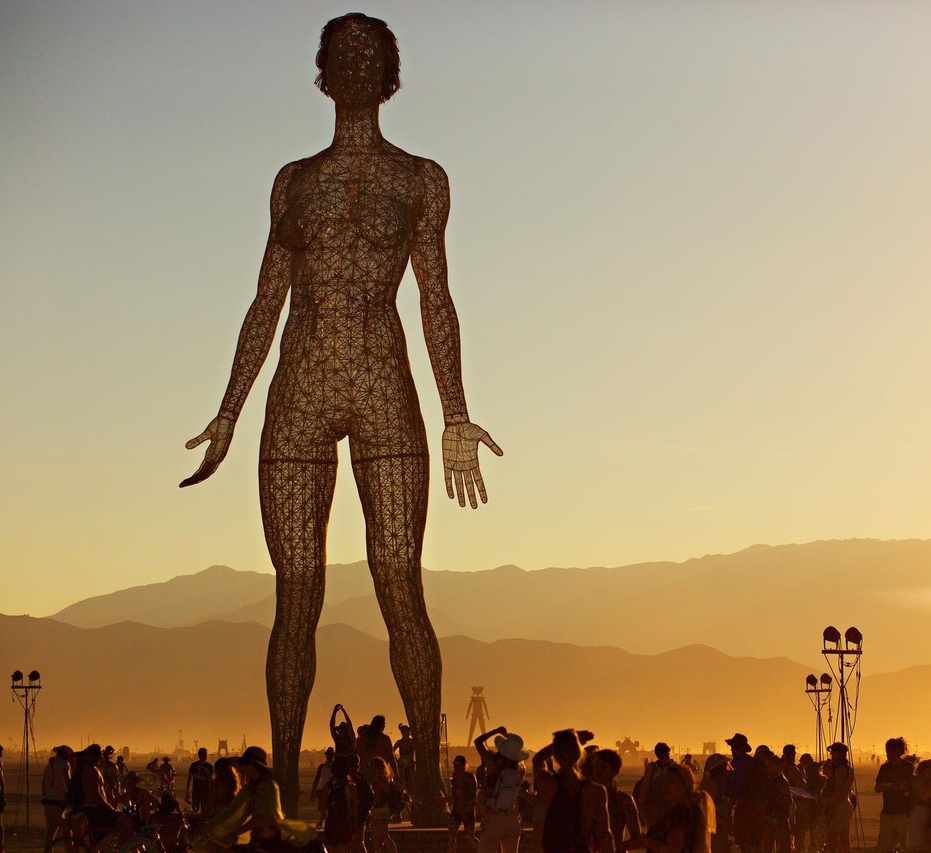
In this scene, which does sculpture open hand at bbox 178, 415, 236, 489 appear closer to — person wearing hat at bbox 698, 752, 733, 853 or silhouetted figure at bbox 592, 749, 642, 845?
person wearing hat at bbox 698, 752, 733, 853

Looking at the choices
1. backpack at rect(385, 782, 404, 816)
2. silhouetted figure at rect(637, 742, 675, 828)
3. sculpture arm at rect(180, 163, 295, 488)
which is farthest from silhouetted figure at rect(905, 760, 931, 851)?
sculpture arm at rect(180, 163, 295, 488)

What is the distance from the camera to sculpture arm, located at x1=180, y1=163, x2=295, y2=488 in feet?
51.7

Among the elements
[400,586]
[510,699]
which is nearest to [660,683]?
[510,699]

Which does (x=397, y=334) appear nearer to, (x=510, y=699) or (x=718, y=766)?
(x=718, y=766)

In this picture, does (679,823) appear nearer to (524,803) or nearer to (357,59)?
(524,803)

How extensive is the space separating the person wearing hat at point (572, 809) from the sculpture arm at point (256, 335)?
7.99 metres

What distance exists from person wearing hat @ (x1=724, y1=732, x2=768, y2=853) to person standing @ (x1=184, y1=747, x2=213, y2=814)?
4313 millimetres

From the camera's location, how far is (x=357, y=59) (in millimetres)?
15328

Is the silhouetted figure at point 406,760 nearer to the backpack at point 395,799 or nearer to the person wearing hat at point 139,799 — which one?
the backpack at point 395,799

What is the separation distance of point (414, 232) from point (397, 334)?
1.07 meters

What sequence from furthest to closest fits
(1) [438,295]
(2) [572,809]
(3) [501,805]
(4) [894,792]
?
1. (1) [438,295]
2. (4) [894,792]
3. (3) [501,805]
4. (2) [572,809]

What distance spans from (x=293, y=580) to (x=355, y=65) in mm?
5132

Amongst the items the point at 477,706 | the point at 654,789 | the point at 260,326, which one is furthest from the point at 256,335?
the point at 477,706

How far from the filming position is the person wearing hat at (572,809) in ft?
27.4
